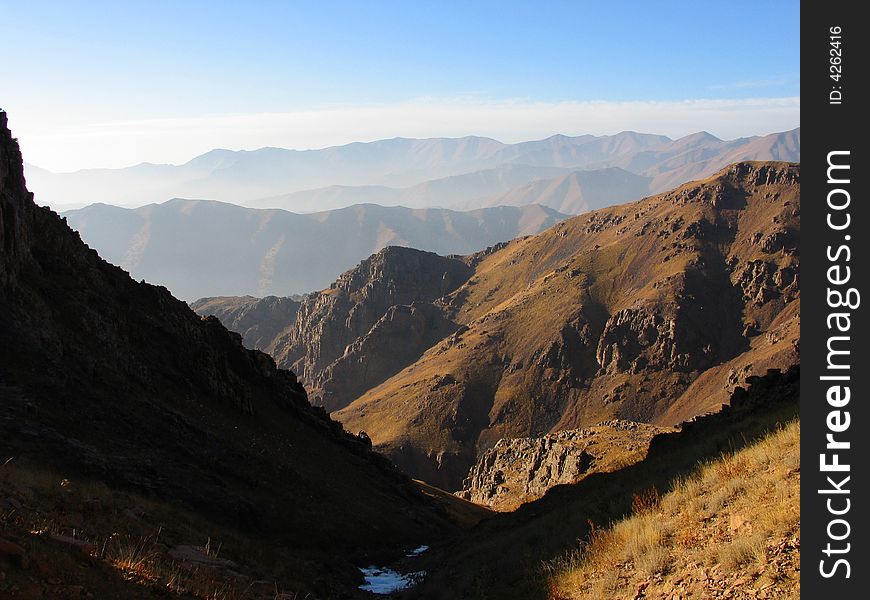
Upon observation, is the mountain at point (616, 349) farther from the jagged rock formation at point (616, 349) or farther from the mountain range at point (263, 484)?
the mountain range at point (263, 484)

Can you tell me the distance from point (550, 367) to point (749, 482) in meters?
163

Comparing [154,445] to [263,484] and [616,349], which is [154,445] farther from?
[616,349]

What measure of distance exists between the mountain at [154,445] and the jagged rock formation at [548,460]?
20863 mm

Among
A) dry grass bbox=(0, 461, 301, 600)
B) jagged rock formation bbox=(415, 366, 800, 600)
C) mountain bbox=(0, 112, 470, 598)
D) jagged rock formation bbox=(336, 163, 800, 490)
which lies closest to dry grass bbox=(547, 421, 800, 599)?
jagged rock formation bbox=(415, 366, 800, 600)

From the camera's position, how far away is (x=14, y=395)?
25.1 metres

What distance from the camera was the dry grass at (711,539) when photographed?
359 inches

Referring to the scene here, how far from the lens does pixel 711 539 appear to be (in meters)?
10.4

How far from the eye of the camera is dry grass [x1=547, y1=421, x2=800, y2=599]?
9.12 meters

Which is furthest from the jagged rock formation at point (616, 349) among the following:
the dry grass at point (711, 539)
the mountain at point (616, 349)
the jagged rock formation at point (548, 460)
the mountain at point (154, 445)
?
the dry grass at point (711, 539)

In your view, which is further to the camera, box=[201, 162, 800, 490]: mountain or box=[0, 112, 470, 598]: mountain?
box=[201, 162, 800, 490]: mountain

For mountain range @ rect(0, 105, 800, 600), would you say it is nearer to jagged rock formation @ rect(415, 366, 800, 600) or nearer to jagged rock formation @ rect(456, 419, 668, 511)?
jagged rock formation @ rect(415, 366, 800, 600)

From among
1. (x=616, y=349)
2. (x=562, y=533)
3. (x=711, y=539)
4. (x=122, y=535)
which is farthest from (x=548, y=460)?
(x=616, y=349)

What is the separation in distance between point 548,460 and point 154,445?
170 feet

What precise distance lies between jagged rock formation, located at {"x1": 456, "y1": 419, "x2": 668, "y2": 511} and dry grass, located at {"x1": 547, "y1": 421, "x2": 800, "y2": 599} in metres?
47.9
